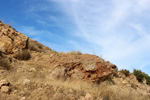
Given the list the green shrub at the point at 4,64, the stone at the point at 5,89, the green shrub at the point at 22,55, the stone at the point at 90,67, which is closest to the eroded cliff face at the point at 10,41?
the green shrub at the point at 22,55

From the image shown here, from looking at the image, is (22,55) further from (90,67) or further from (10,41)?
(90,67)

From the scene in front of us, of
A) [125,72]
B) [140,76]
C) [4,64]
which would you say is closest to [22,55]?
[4,64]

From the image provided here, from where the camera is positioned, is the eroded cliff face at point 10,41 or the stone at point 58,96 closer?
the stone at point 58,96

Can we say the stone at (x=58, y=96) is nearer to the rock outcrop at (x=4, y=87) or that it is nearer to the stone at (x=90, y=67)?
the rock outcrop at (x=4, y=87)

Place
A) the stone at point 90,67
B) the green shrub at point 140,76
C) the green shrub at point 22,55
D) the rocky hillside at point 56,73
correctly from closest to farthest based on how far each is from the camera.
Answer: the rocky hillside at point 56,73, the stone at point 90,67, the green shrub at point 22,55, the green shrub at point 140,76

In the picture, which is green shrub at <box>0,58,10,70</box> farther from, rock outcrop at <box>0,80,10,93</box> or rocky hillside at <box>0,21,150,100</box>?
rock outcrop at <box>0,80,10,93</box>

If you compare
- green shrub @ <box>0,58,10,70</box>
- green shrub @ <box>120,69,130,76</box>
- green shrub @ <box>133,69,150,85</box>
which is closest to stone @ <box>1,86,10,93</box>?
green shrub @ <box>0,58,10,70</box>

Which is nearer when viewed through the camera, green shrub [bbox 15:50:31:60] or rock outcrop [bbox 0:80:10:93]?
rock outcrop [bbox 0:80:10:93]

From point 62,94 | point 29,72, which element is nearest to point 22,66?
point 29,72

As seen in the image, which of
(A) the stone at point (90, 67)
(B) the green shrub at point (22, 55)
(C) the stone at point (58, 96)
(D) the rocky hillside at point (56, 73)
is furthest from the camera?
(B) the green shrub at point (22, 55)

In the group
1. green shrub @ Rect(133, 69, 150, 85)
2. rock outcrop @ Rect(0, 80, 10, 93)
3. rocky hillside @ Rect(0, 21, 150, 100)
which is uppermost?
green shrub @ Rect(133, 69, 150, 85)

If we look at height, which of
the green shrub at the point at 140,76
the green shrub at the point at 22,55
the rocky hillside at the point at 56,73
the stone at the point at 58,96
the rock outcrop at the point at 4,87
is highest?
the green shrub at the point at 140,76

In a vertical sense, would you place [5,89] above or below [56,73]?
below

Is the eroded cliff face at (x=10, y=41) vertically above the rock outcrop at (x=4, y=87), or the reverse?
the eroded cliff face at (x=10, y=41)
